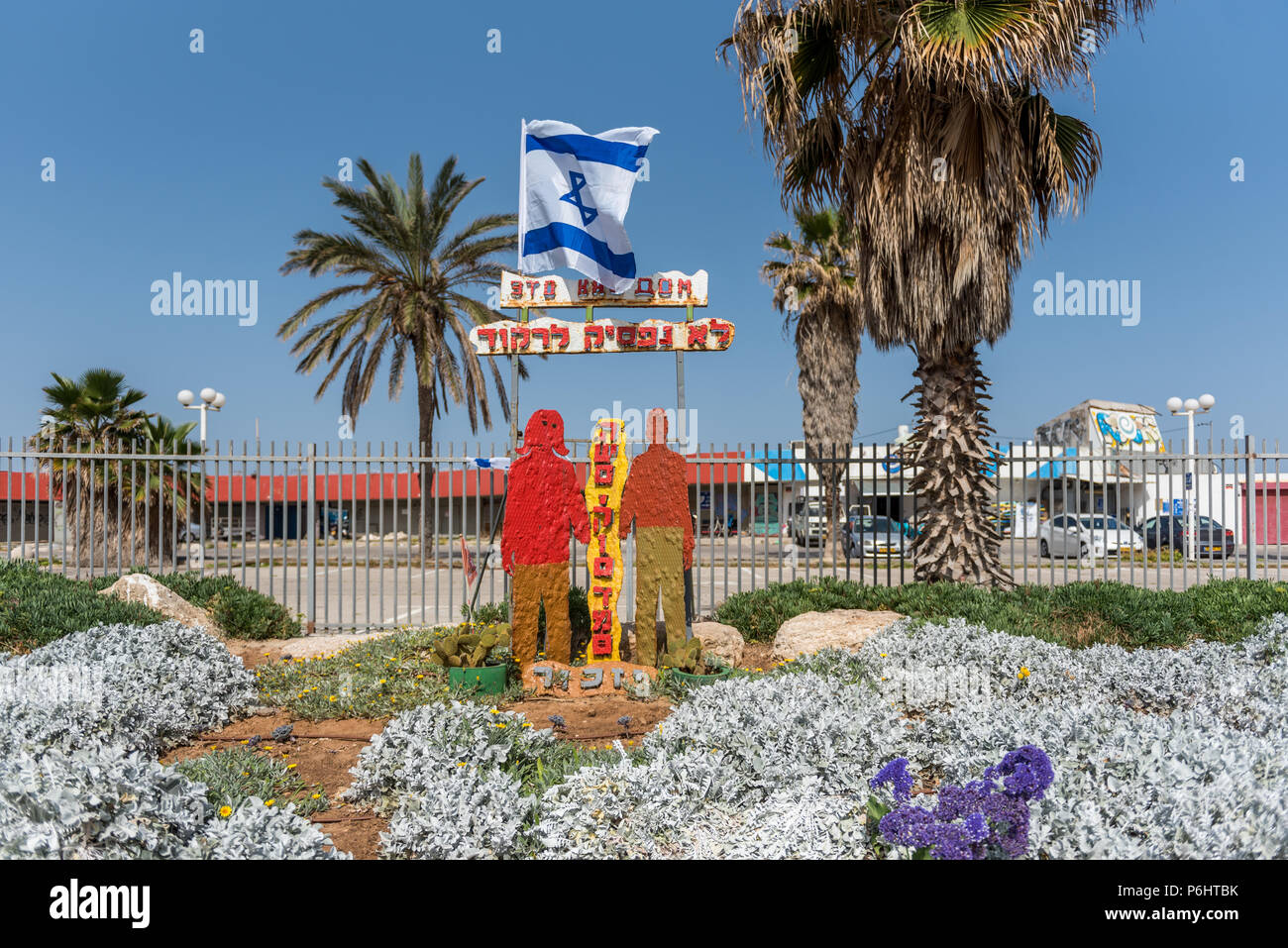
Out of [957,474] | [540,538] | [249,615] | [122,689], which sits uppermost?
[957,474]

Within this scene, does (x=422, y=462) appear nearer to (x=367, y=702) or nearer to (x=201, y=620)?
(x=201, y=620)

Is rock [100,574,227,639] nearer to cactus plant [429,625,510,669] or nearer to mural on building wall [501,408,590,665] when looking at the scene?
cactus plant [429,625,510,669]

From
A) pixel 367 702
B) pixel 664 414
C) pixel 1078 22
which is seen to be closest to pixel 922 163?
pixel 1078 22

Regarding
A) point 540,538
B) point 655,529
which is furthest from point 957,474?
point 540,538

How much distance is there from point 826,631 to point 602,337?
3641 millimetres

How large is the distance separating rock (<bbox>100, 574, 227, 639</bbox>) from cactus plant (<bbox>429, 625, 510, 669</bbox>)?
126 inches

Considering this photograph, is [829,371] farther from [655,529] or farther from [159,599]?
[159,599]

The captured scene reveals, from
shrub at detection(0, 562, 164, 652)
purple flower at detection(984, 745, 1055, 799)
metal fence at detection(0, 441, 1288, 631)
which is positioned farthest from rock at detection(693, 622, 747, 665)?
shrub at detection(0, 562, 164, 652)

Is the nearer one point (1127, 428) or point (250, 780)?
point (250, 780)

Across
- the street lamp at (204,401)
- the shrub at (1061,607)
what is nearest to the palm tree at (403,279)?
the street lamp at (204,401)

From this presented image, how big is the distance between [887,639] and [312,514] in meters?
6.75

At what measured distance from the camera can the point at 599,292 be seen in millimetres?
8336

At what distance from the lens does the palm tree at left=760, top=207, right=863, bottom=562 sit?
19234 millimetres

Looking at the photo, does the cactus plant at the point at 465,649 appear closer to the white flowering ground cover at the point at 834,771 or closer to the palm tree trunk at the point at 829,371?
the white flowering ground cover at the point at 834,771
